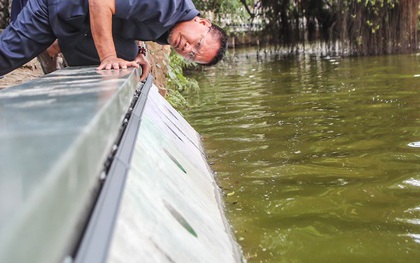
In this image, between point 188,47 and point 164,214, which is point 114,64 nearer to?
point 188,47

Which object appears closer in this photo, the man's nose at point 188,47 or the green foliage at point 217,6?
the man's nose at point 188,47

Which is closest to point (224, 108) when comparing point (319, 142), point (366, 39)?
point (319, 142)

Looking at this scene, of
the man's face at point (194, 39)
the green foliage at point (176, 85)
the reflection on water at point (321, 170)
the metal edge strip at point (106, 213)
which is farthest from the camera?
the green foliage at point (176, 85)

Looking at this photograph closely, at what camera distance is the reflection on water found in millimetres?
1988

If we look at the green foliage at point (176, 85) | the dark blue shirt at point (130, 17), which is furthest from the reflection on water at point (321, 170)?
the dark blue shirt at point (130, 17)

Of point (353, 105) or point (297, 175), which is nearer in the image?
point (297, 175)

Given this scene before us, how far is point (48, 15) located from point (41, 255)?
2431 mm

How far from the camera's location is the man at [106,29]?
2615mm

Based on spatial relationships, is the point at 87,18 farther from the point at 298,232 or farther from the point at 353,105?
the point at 353,105

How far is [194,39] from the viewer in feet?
9.47

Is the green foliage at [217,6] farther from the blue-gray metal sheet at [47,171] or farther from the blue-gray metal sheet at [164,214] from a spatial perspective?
the blue-gray metal sheet at [47,171]

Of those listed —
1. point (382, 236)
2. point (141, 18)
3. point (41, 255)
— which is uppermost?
point (141, 18)

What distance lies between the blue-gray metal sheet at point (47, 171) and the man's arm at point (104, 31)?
1.39m

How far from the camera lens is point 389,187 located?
8.41 feet
